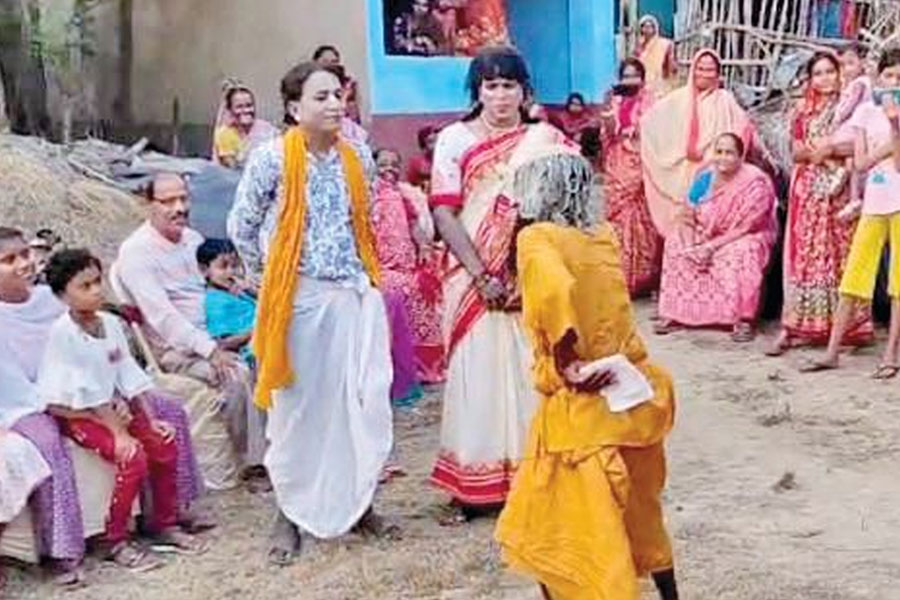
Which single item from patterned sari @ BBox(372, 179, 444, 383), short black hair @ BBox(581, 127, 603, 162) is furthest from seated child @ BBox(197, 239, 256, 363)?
short black hair @ BBox(581, 127, 603, 162)

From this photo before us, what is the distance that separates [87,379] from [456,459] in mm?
1304

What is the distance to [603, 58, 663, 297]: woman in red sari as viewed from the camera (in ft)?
33.7

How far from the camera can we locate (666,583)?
4512mm

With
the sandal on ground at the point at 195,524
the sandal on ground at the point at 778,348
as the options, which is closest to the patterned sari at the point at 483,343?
the sandal on ground at the point at 195,524

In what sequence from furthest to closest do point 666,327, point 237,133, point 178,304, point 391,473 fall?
point 666,327 → point 237,133 → point 391,473 → point 178,304

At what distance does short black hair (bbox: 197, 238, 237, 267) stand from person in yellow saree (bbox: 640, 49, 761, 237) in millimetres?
3601

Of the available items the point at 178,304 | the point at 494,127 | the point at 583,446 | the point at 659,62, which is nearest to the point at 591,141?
the point at 659,62

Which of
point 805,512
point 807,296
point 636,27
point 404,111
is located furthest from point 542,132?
point 636,27

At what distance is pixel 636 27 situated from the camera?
14.5 meters

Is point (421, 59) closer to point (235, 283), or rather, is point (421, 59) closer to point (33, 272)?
point (235, 283)

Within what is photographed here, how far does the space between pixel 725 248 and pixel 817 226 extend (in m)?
0.63

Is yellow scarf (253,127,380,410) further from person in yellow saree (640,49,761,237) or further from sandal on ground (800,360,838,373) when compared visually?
person in yellow saree (640,49,761,237)

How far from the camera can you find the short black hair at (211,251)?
6.73m

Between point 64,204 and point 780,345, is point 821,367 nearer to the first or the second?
point 780,345
